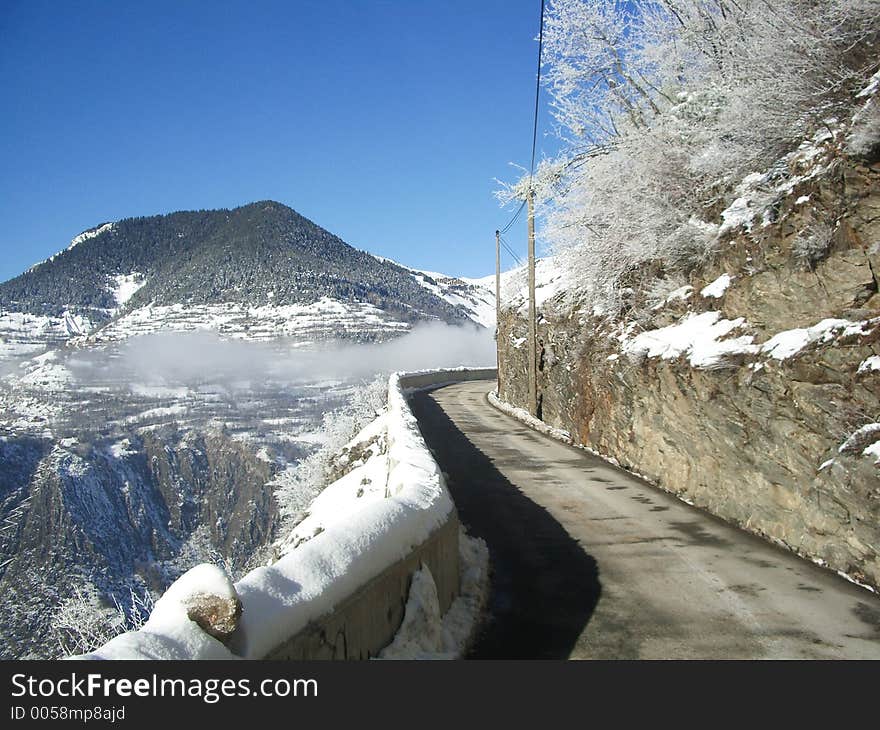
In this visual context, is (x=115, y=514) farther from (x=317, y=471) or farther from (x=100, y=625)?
(x=100, y=625)

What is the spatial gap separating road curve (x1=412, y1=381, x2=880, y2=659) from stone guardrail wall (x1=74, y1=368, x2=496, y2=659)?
120 centimetres

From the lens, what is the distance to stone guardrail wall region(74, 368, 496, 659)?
3.38 m

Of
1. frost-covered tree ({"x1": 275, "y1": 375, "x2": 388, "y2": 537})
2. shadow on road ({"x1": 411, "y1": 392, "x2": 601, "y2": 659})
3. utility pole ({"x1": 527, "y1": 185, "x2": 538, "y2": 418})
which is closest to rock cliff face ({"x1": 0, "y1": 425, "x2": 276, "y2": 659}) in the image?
frost-covered tree ({"x1": 275, "y1": 375, "x2": 388, "y2": 537})

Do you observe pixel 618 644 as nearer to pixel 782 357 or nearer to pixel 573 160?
pixel 782 357

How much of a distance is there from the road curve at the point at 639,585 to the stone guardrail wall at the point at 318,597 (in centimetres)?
120

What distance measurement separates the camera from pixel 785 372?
28.3ft

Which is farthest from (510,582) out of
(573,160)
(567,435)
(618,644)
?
(573,160)

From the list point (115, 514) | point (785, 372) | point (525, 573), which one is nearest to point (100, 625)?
point (525, 573)

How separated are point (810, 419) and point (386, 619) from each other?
5.92 m

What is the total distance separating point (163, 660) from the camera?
311 centimetres

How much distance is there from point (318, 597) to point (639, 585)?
499cm

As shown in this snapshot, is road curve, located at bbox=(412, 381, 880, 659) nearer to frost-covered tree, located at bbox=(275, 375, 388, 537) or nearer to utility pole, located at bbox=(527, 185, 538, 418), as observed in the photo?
utility pole, located at bbox=(527, 185, 538, 418)

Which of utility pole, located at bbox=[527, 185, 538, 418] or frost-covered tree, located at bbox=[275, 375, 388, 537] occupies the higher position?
utility pole, located at bbox=[527, 185, 538, 418]

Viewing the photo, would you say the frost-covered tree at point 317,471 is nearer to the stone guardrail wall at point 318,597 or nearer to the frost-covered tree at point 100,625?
the frost-covered tree at point 100,625
